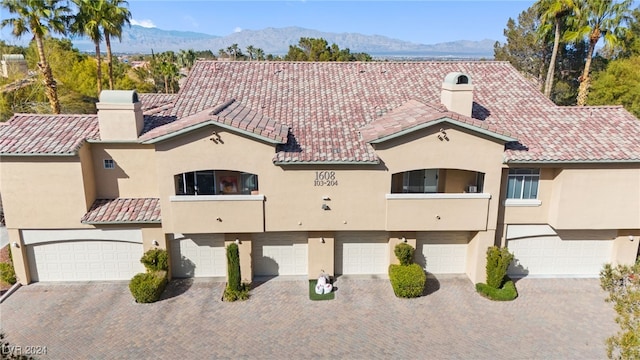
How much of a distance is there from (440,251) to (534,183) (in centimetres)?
564

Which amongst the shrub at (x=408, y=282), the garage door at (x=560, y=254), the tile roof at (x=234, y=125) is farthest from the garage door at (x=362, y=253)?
the garage door at (x=560, y=254)

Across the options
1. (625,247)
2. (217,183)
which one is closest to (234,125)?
(217,183)

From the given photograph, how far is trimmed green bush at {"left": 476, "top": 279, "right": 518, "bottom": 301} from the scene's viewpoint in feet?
69.1

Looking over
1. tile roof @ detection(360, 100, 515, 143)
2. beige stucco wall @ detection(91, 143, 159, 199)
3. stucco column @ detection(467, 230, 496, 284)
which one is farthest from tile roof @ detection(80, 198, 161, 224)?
stucco column @ detection(467, 230, 496, 284)

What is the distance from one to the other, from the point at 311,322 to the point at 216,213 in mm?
6424

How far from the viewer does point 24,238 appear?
21469mm

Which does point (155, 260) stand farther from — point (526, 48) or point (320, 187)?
point (526, 48)

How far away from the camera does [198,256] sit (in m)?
22.8

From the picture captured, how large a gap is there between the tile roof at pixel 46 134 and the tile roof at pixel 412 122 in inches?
509

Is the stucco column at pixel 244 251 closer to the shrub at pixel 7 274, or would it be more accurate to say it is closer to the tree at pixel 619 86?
the shrub at pixel 7 274

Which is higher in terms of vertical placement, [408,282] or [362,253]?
[362,253]

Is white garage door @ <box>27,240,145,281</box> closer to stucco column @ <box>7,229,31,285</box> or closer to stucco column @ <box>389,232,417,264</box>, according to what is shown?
stucco column @ <box>7,229,31,285</box>

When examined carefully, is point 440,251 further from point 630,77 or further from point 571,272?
point 630,77

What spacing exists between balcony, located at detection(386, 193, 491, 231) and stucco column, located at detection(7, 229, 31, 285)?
17.5 m
